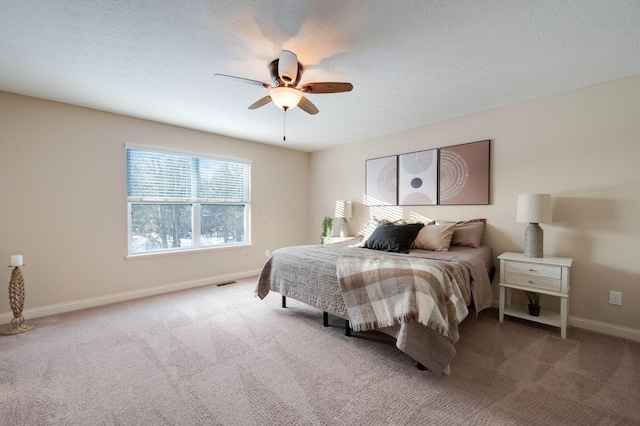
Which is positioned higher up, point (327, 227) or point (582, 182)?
point (582, 182)

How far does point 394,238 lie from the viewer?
3.12 meters

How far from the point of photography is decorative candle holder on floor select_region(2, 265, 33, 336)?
2592mm

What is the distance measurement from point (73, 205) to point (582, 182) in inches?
217

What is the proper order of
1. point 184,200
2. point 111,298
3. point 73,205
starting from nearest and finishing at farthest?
point 73,205 < point 111,298 < point 184,200

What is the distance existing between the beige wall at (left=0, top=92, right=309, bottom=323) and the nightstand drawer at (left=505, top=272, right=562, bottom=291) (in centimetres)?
403

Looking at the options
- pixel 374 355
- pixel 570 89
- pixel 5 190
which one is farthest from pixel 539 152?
pixel 5 190

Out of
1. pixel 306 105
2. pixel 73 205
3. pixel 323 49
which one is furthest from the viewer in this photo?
pixel 73 205

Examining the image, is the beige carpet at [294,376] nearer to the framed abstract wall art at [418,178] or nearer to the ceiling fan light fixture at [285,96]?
the framed abstract wall art at [418,178]

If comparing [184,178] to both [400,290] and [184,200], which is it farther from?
[400,290]

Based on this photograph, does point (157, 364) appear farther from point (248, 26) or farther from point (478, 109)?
point (478, 109)

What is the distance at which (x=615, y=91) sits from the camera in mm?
2465

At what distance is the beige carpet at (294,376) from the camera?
1.53m

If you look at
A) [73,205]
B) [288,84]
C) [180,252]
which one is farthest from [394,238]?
[73,205]

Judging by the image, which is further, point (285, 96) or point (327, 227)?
point (327, 227)
